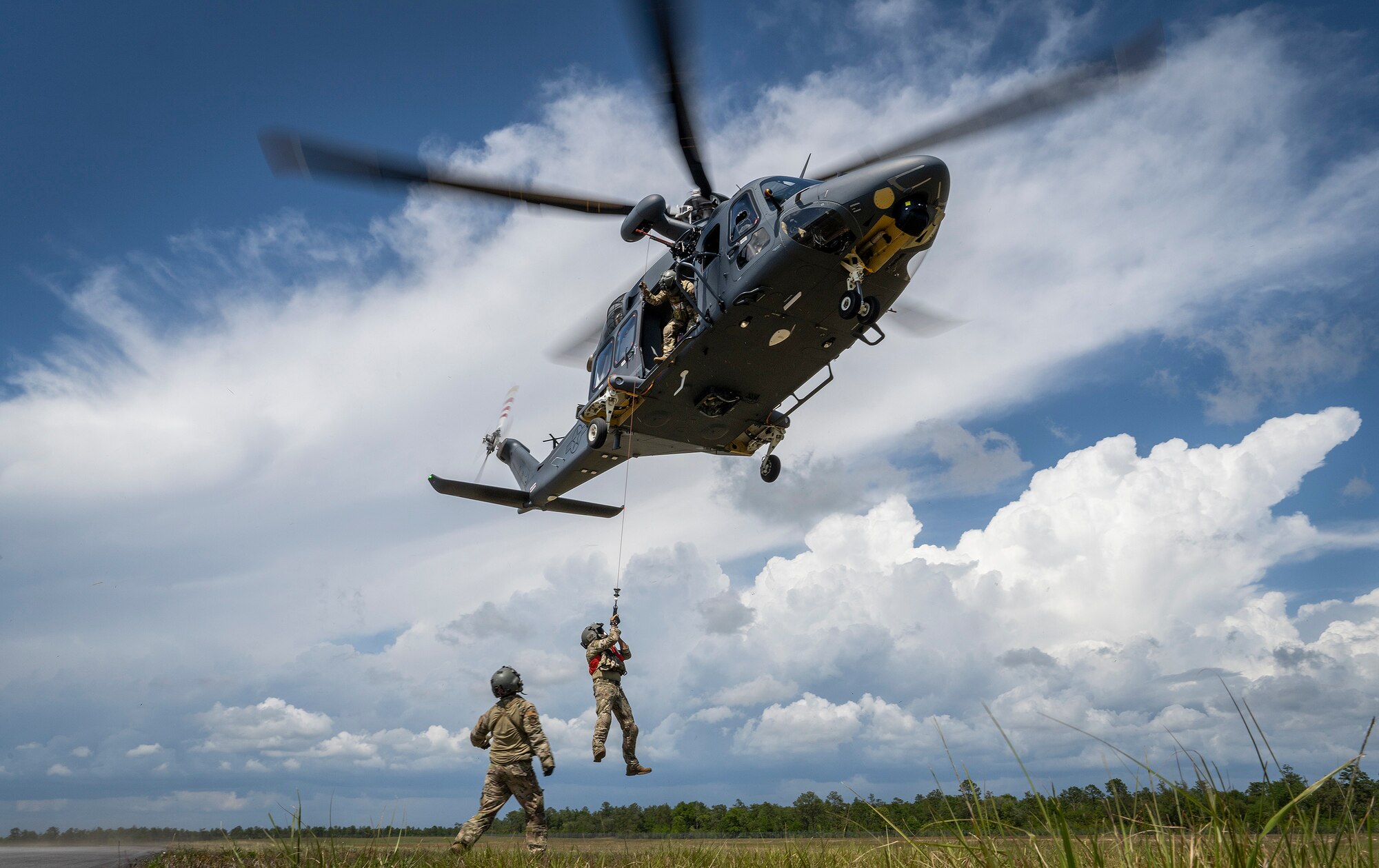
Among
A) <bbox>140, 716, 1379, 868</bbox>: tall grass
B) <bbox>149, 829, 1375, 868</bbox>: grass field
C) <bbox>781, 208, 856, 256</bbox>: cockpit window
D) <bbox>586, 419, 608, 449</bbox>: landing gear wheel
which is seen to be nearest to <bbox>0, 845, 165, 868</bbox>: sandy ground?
<bbox>149, 829, 1375, 868</bbox>: grass field

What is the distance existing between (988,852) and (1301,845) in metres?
1.12

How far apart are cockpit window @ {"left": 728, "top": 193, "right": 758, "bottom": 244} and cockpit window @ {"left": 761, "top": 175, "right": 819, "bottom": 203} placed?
285 millimetres

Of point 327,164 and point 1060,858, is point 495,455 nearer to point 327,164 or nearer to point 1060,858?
Answer: point 327,164

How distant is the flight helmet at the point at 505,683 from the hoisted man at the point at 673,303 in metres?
5.94

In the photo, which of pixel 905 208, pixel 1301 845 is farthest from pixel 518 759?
pixel 905 208

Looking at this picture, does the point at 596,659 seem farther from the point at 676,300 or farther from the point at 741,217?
the point at 741,217

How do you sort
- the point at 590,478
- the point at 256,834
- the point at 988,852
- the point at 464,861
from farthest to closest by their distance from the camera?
the point at 590,478, the point at 464,861, the point at 256,834, the point at 988,852

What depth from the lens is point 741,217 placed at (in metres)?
12.8

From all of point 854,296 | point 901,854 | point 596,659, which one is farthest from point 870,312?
point 901,854

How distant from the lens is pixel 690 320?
44.2ft

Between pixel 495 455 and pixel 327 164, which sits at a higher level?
pixel 327 164

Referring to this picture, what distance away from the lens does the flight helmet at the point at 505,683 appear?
1002cm

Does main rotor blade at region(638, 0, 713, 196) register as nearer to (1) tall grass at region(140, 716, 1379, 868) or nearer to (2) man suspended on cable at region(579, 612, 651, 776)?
(2) man suspended on cable at region(579, 612, 651, 776)

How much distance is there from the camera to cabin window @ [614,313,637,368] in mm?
14680
